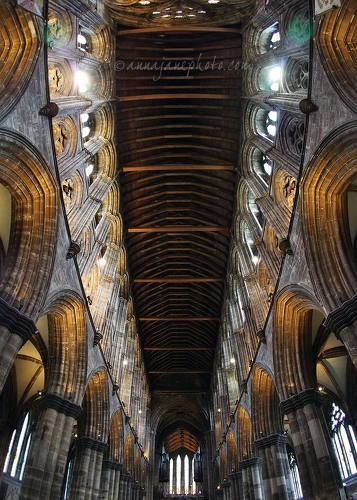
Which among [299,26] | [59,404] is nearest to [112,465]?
[59,404]

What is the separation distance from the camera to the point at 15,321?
9344 mm

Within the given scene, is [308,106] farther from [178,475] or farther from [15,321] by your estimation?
[178,475]

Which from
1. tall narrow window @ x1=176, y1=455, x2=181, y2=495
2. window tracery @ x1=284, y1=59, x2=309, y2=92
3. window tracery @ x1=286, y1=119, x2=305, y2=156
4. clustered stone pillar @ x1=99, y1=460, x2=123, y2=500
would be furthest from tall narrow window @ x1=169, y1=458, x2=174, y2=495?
window tracery @ x1=284, y1=59, x2=309, y2=92

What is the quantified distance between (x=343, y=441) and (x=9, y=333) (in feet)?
64.4

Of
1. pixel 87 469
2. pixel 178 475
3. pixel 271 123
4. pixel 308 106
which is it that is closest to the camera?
pixel 308 106

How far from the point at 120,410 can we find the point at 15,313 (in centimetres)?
1381

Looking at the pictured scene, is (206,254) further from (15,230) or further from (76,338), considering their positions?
(15,230)

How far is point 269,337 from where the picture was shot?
623 inches

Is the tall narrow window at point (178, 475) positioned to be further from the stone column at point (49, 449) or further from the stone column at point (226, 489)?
the stone column at point (49, 449)

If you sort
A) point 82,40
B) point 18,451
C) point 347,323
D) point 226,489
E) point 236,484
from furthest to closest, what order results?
point 226,489
point 236,484
point 18,451
point 82,40
point 347,323

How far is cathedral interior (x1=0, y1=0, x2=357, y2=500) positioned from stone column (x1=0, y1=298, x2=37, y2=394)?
0.04 m

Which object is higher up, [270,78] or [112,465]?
[270,78]

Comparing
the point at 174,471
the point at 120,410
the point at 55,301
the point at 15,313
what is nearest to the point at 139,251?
the point at 120,410

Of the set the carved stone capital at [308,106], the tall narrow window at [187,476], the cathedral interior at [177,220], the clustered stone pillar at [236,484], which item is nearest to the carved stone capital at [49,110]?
the cathedral interior at [177,220]
